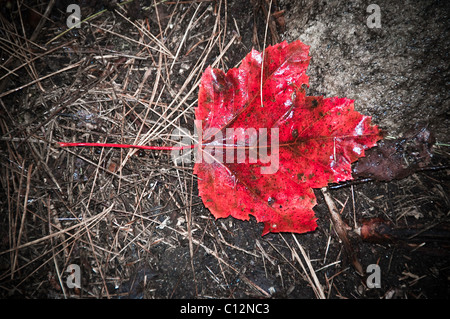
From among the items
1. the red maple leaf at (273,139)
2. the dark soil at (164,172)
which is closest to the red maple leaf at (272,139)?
the red maple leaf at (273,139)

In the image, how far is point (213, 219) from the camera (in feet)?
5.29

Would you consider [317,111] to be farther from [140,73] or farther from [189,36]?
[140,73]

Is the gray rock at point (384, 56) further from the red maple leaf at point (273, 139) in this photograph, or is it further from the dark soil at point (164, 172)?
the red maple leaf at point (273, 139)

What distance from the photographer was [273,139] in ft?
4.73

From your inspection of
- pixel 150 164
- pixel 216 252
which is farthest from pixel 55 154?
pixel 216 252

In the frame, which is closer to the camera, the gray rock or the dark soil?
the gray rock

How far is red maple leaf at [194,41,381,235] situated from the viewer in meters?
1.36

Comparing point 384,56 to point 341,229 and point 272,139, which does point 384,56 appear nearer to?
point 272,139

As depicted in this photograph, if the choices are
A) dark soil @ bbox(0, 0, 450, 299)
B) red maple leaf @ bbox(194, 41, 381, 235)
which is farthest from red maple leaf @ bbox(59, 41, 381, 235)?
dark soil @ bbox(0, 0, 450, 299)

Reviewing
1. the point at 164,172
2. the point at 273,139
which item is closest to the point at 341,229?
the point at 273,139

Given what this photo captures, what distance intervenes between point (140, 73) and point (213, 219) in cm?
106

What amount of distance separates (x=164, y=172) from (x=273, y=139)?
0.70 meters

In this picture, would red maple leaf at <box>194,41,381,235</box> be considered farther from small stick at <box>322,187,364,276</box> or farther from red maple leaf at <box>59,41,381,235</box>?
small stick at <box>322,187,364,276</box>

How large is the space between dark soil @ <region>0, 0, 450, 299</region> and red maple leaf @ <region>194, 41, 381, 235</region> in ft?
0.68
